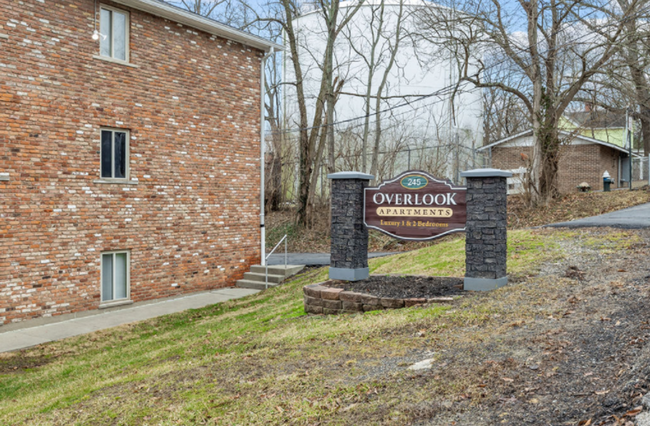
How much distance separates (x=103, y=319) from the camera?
1166 centimetres

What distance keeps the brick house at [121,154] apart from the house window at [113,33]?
0.03 metres

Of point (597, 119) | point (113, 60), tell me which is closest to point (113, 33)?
point (113, 60)

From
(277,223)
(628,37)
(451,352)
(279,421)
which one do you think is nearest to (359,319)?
(451,352)

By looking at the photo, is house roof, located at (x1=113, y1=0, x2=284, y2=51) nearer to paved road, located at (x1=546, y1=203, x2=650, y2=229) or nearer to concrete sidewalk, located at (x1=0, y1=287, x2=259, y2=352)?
concrete sidewalk, located at (x1=0, y1=287, x2=259, y2=352)

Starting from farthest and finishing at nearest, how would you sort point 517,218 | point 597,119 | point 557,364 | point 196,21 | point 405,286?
point 597,119
point 517,218
point 196,21
point 405,286
point 557,364

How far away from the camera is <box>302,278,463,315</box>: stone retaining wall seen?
789cm

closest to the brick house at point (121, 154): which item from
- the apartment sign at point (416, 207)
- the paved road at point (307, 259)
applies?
the paved road at point (307, 259)

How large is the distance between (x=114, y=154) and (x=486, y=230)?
8.90 metres

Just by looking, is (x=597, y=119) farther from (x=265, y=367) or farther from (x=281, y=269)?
(x=265, y=367)

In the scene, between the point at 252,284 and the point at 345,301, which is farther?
the point at 252,284

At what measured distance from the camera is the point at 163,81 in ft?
44.3

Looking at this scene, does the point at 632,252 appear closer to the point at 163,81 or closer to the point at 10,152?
the point at 163,81

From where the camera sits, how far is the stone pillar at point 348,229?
9.74 meters

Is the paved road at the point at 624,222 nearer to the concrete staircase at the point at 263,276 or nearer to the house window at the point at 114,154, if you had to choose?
the concrete staircase at the point at 263,276
